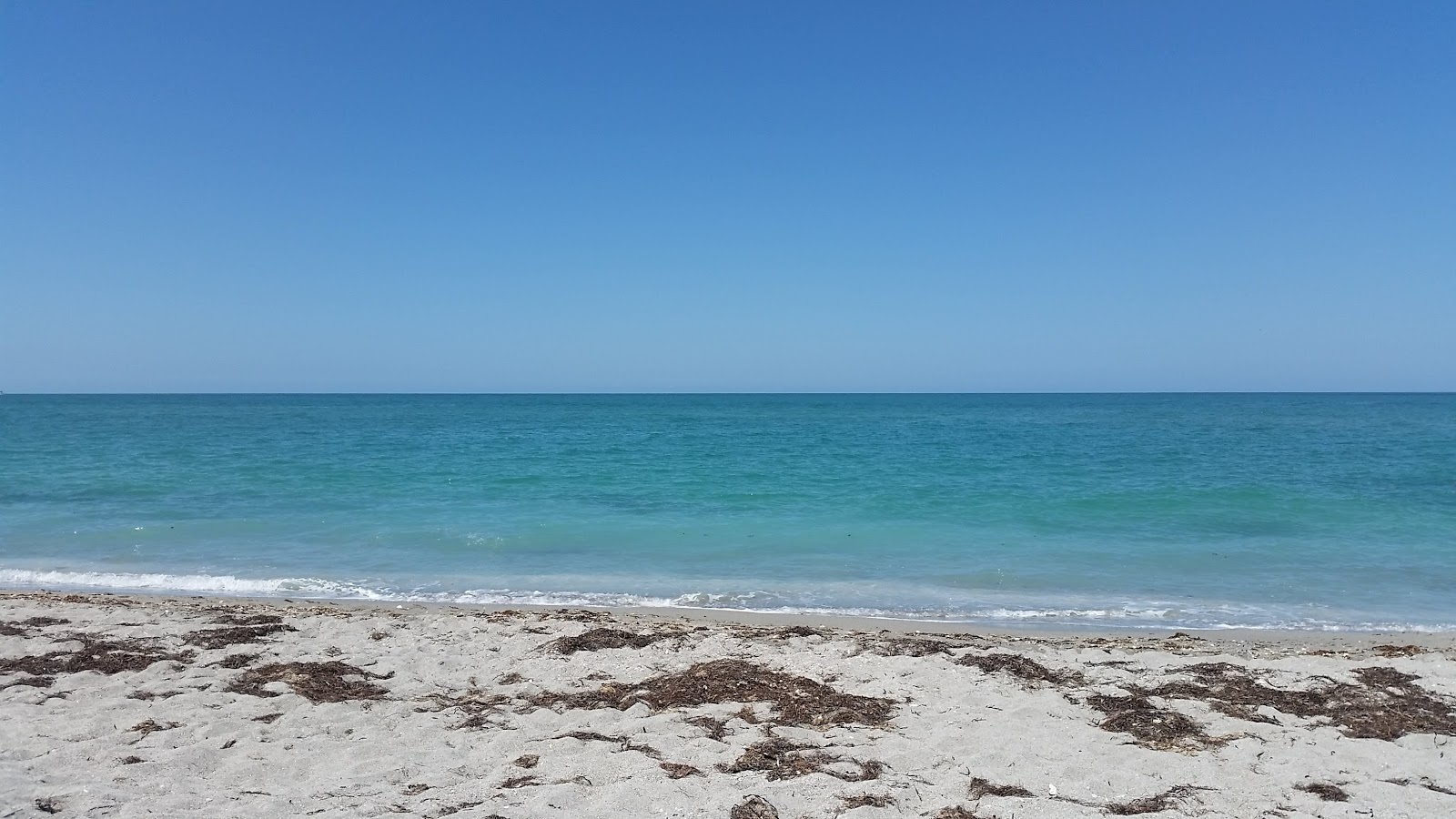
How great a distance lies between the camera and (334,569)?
12.4 metres

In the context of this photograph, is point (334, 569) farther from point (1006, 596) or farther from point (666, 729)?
point (1006, 596)

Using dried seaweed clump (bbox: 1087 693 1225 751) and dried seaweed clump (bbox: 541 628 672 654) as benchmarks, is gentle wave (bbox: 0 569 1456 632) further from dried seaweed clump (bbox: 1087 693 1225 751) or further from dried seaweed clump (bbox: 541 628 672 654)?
dried seaweed clump (bbox: 1087 693 1225 751)

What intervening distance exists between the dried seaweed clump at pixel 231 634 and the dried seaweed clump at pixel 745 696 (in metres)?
3.41

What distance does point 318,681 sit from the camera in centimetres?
666

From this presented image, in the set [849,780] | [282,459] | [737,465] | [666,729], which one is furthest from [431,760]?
[282,459]

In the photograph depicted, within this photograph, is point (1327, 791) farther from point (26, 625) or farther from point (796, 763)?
point (26, 625)

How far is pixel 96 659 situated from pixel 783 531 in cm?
1068

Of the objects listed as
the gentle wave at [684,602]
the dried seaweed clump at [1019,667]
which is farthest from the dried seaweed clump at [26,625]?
the dried seaweed clump at [1019,667]

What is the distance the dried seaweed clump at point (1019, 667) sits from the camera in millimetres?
6816

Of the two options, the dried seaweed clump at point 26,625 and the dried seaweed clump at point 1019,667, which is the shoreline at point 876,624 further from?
the dried seaweed clump at point 26,625

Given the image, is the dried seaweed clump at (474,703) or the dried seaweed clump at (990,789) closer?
the dried seaweed clump at (990,789)

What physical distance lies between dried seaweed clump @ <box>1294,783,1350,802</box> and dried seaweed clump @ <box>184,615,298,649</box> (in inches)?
330

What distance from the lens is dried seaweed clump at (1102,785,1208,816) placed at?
446cm

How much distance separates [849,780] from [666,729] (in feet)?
4.65
